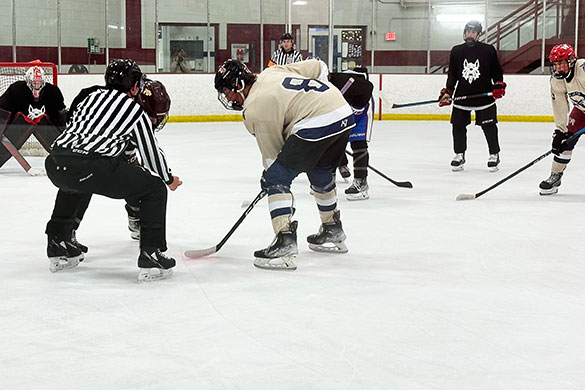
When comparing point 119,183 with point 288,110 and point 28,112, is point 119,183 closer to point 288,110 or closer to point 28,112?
point 288,110

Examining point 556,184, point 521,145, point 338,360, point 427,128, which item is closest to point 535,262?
point 338,360

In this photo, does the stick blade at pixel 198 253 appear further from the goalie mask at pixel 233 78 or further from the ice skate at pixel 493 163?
the ice skate at pixel 493 163

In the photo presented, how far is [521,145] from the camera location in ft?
26.6

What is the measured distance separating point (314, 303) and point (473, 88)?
14.2 ft

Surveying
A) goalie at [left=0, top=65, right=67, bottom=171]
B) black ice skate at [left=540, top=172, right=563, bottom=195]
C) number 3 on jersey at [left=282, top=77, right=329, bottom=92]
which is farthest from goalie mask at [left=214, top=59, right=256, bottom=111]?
goalie at [left=0, top=65, right=67, bottom=171]

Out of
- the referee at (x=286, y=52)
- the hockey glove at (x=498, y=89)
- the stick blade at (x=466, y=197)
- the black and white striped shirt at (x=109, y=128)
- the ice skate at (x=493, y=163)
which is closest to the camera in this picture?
the black and white striped shirt at (x=109, y=128)

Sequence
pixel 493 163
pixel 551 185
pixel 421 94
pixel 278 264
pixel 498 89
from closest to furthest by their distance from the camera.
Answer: pixel 278 264
pixel 551 185
pixel 493 163
pixel 498 89
pixel 421 94

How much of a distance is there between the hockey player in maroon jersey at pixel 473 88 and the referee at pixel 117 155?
3.91 m

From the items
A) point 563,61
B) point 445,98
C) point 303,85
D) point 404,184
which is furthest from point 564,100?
point 303,85

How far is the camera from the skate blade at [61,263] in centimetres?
304

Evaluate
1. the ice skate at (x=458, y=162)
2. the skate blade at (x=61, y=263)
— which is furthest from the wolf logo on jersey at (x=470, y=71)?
the skate blade at (x=61, y=263)

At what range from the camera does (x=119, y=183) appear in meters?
2.78

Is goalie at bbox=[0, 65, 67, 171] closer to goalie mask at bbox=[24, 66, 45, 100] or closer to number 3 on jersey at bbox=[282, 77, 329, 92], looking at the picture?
goalie mask at bbox=[24, 66, 45, 100]

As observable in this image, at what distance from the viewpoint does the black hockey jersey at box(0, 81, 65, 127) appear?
6.07m
